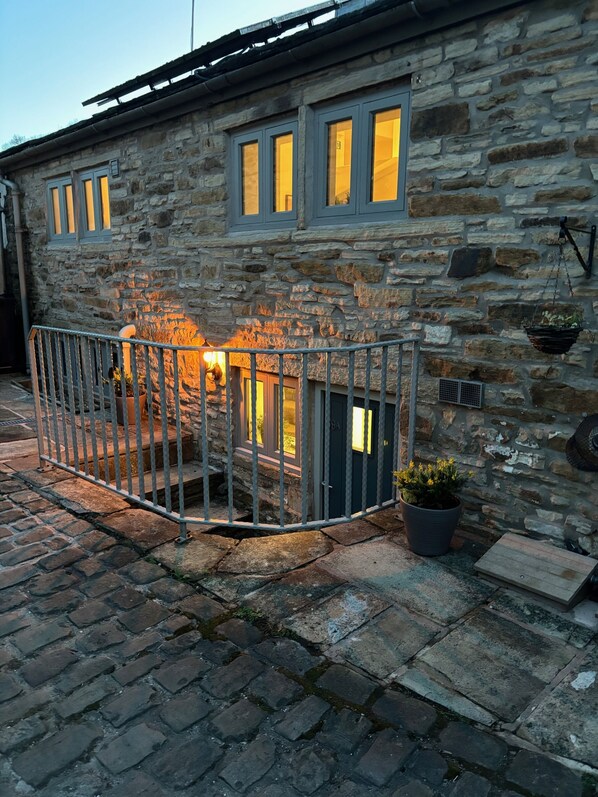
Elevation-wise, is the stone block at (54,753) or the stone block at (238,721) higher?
the stone block at (238,721)

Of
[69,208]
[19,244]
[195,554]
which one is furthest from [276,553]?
[19,244]

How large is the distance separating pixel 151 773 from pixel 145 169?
592 centimetres

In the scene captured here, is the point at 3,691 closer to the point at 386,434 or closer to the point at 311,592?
the point at 311,592

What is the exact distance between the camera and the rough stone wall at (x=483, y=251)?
3.13 m

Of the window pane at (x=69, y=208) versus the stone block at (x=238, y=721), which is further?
the window pane at (x=69, y=208)

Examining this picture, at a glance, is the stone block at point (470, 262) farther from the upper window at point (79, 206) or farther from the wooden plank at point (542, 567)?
the upper window at point (79, 206)

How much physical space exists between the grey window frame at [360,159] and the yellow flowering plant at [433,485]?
1.86 meters

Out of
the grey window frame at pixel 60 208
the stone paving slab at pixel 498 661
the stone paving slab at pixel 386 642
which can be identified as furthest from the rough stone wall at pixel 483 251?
the grey window frame at pixel 60 208

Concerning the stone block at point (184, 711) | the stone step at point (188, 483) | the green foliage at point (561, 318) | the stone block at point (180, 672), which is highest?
the green foliage at point (561, 318)

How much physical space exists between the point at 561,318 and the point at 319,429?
94.3 inches

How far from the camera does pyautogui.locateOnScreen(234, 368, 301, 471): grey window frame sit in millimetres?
5285

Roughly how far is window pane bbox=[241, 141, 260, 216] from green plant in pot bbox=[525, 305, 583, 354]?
3066mm

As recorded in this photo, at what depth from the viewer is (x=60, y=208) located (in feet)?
26.8

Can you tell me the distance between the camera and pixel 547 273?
3248 millimetres
